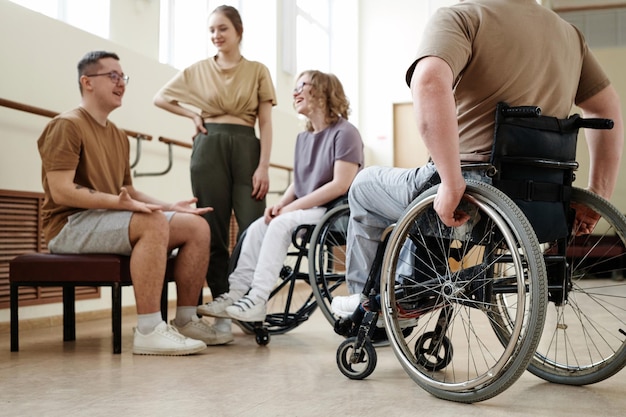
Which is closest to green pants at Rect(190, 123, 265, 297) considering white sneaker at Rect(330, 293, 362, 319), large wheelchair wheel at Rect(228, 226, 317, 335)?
large wheelchair wheel at Rect(228, 226, 317, 335)

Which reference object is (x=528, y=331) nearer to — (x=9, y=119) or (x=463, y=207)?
(x=463, y=207)

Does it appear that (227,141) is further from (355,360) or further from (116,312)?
(355,360)

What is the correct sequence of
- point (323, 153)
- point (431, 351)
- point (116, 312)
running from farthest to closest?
point (323, 153) → point (116, 312) → point (431, 351)

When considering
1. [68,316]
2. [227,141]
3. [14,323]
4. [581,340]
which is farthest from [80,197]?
[581,340]

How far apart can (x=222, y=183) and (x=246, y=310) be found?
2.21ft

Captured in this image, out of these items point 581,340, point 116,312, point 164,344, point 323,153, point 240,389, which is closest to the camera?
point 240,389

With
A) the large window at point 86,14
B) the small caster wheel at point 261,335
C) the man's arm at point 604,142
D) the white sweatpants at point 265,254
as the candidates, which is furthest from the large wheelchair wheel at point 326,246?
the large window at point 86,14

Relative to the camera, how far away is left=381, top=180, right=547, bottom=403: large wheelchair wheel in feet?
4.95

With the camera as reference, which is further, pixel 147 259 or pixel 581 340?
pixel 581 340

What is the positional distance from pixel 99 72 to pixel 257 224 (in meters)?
0.82

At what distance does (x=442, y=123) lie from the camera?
62.6 inches

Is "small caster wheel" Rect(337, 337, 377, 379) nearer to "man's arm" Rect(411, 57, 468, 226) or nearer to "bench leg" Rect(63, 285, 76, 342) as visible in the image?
"man's arm" Rect(411, 57, 468, 226)

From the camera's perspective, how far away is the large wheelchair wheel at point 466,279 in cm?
151

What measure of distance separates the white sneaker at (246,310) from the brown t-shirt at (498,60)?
1.15 m
